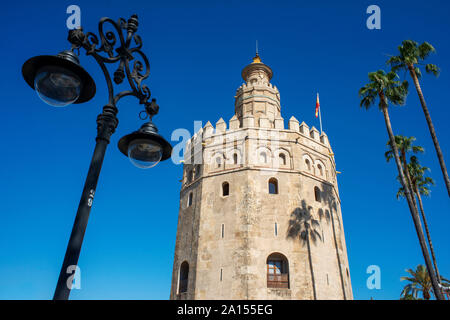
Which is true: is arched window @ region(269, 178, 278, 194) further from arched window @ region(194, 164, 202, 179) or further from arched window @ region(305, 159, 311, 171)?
arched window @ region(194, 164, 202, 179)

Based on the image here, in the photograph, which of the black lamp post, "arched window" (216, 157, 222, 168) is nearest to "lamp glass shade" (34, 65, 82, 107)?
the black lamp post

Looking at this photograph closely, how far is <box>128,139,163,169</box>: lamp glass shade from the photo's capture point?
15.4 feet

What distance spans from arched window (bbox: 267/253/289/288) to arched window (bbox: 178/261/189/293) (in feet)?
18.2

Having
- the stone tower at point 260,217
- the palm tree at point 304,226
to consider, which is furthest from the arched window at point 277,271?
the palm tree at point 304,226

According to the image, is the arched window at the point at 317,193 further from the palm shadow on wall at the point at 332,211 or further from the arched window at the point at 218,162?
the arched window at the point at 218,162

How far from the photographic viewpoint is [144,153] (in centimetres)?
478

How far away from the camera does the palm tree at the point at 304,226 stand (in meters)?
19.0

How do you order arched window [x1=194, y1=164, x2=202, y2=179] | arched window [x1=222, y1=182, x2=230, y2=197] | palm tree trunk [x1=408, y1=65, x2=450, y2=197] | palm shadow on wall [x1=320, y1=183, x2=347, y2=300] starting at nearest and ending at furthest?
palm tree trunk [x1=408, y1=65, x2=450, y2=197] → palm shadow on wall [x1=320, y1=183, x2=347, y2=300] → arched window [x1=222, y1=182, x2=230, y2=197] → arched window [x1=194, y1=164, x2=202, y2=179]

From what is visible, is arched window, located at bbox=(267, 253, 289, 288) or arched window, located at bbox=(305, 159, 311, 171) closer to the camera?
arched window, located at bbox=(267, 253, 289, 288)
